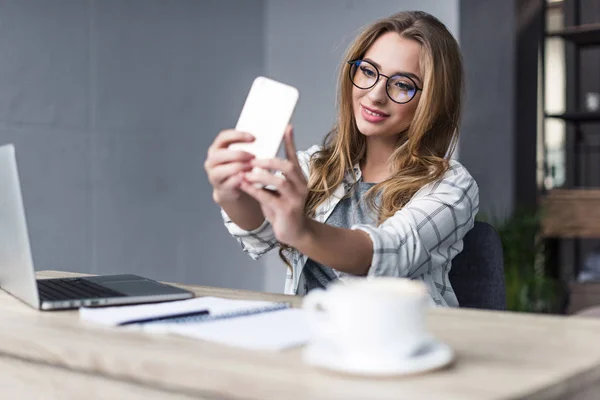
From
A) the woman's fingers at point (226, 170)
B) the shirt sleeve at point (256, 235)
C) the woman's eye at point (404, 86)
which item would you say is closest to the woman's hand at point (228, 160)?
the woman's fingers at point (226, 170)

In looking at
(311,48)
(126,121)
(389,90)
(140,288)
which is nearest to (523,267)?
(311,48)

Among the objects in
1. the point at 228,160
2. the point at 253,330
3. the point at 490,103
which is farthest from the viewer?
the point at 490,103

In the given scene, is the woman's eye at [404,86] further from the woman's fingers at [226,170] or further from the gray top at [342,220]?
the woman's fingers at [226,170]

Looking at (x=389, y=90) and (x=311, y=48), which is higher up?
(x=311, y=48)

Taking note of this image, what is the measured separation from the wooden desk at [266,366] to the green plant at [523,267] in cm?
316

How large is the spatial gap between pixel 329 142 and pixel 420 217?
573mm

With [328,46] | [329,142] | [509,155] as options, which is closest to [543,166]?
[509,155]

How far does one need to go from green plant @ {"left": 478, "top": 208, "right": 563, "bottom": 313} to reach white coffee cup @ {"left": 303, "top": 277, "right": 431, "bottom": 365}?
11.7ft

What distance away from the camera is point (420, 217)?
1.72m

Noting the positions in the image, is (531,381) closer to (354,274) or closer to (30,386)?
(30,386)

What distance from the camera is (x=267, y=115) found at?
121 centimetres

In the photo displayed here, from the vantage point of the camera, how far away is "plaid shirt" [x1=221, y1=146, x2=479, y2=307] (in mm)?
1613

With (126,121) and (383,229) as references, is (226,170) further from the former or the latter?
(126,121)

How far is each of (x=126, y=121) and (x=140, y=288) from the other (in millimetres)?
2157
